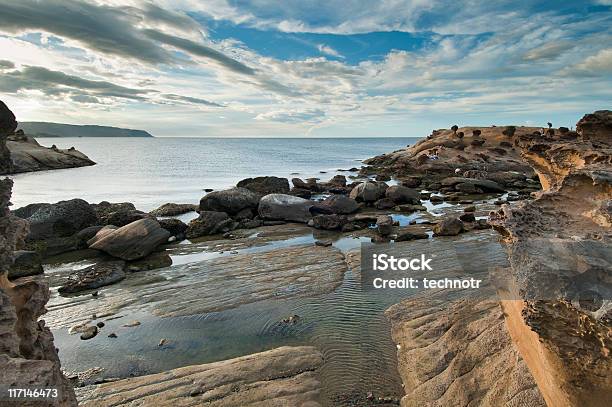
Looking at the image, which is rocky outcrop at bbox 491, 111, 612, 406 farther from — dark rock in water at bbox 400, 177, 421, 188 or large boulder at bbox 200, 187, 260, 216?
dark rock in water at bbox 400, 177, 421, 188

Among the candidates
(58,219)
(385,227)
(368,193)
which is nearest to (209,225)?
(58,219)

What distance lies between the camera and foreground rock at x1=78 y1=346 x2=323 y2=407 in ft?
22.8

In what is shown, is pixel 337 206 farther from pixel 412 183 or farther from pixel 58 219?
pixel 412 183

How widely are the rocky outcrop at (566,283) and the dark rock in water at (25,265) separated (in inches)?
650

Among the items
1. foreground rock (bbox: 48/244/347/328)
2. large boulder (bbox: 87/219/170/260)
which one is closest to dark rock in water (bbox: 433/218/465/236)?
foreground rock (bbox: 48/244/347/328)

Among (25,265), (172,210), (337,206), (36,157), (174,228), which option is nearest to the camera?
(25,265)

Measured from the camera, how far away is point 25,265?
14.5 meters

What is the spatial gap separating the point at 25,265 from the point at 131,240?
408 centimetres

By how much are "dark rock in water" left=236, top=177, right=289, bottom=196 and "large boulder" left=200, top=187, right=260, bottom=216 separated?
16.3ft

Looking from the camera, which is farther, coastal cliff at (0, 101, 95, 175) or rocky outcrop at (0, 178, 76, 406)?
coastal cliff at (0, 101, 95, 175)

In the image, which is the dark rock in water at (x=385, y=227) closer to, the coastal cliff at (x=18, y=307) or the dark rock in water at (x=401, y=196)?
the dark rock in water at (x=401, y=196)

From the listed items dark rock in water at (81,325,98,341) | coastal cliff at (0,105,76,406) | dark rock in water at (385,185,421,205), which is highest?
coastal cliff at (0,105,76,406)

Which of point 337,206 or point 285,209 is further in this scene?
point 337,206

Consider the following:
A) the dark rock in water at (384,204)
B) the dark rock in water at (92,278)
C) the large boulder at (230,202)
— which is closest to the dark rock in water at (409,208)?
the dark rock in water at (384,204)
